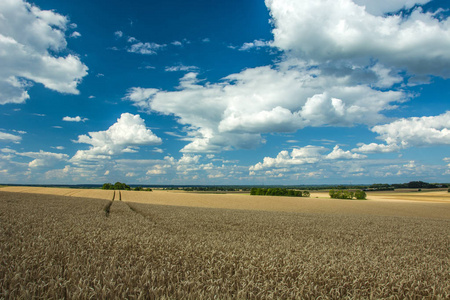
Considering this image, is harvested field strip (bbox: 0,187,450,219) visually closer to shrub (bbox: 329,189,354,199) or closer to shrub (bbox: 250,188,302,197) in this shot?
shrub (bbox: 329,189,354,199)

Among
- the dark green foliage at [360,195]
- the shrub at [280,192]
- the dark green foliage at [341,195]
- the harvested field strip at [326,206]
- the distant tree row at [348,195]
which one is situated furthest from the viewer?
the shrub at [280,192]

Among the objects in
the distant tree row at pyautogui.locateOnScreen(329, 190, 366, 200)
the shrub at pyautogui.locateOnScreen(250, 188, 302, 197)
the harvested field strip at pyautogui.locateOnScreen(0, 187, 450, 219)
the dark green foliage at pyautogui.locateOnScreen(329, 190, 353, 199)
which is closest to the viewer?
the harvested field strip at pyautogui.locateOnScreen(0, 187, 450, 219)

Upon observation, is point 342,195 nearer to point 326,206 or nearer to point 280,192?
point 280,192

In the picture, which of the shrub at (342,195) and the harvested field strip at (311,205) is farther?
the shrub at (342,195)

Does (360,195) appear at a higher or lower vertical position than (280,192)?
lower

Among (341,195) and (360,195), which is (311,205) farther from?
(341,195)

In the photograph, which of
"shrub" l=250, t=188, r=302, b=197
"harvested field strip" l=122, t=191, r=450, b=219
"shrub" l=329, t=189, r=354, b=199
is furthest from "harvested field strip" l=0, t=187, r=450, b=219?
"shrub" l=250, t=188, r=302, b=197

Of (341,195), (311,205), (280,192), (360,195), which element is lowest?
(341,195)

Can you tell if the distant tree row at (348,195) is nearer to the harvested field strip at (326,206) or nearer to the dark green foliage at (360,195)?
the dark green foliage at (360,195)

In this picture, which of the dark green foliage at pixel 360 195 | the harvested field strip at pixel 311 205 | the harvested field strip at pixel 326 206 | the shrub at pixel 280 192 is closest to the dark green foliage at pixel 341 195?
the dark green foliage at pixel 360 195

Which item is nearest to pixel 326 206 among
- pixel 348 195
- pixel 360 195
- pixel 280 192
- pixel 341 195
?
pixel 360 195

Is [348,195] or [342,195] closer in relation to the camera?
[348,195]

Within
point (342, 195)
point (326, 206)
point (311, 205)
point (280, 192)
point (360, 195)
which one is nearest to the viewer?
point (326, 206)

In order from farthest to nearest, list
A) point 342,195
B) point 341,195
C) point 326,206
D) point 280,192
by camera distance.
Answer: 1. point 280,192
2. point 341,195
3. point 342,195
4. point 326,206
